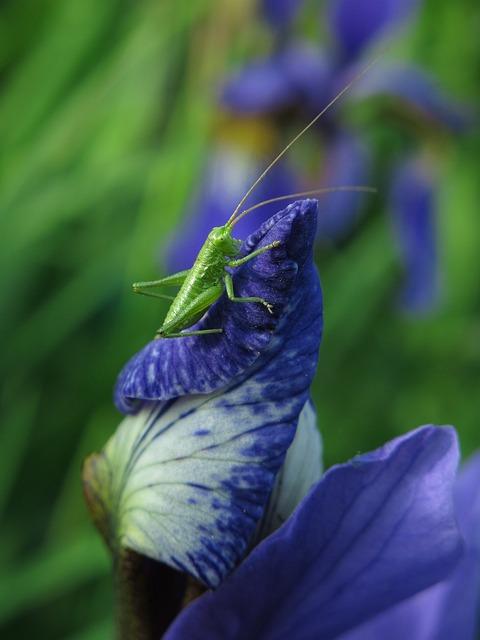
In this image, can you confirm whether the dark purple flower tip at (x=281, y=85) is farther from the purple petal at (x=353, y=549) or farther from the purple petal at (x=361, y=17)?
the purple petal at (x=353, y=549)

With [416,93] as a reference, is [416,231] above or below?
below

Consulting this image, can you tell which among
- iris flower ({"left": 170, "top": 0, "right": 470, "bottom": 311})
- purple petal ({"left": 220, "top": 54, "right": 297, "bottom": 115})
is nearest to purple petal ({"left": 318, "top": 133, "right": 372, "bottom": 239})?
iris flower ({"left": 170, "top": 0, "right": 470, "bottom": 311})

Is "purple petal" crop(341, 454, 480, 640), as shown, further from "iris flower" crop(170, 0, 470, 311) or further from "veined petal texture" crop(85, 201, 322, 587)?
"iris flower" crop(170, 0, 470, 311)

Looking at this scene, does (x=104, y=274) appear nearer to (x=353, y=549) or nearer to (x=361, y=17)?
(x=361, y=17)

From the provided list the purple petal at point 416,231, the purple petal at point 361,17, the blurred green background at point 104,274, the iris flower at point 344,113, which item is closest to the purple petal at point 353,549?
the blurred green background at point 104,274

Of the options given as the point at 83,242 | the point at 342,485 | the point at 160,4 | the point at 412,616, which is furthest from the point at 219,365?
the point at 160,4

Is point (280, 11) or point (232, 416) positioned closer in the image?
point (232, 416)

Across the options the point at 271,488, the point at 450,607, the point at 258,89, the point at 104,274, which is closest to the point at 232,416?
the point at 271,488
